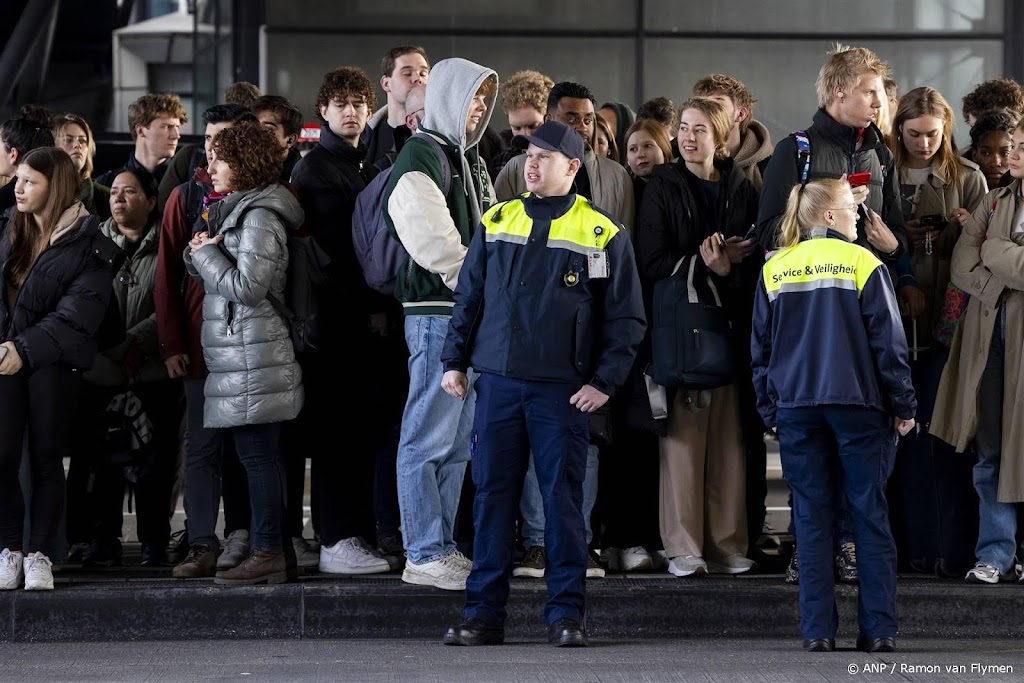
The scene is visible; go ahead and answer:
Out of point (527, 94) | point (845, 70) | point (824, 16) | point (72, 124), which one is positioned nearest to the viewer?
point (845, 70)

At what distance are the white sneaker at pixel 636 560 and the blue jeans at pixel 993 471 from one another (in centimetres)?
156

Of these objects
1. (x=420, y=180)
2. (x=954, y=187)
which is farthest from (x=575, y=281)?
(x=954, y=187)

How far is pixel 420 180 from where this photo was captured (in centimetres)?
714

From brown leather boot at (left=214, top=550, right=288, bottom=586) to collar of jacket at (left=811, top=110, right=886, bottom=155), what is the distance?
3.09 meters

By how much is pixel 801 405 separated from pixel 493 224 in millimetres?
1497

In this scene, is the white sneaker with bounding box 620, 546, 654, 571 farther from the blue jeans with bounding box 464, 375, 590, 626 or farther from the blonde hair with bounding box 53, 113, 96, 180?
the blonde hair with bounding box 53, 113, 96, 180

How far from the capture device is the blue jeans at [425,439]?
723 cm

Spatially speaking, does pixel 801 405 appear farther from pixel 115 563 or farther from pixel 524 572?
pixel 115 563

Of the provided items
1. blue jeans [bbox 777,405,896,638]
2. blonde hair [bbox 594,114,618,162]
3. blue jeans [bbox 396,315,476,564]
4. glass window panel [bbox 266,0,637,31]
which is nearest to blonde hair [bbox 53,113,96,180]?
blue jeans [bbox 396,315,476,564]

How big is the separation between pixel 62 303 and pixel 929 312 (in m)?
4.17

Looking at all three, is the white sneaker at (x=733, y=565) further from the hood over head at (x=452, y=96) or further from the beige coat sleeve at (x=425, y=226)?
the hood over head at (x=452, y=96)

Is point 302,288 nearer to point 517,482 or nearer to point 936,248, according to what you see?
point 517,482

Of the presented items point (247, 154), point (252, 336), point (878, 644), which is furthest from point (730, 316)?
point (247, 154)

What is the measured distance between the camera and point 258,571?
23.9 ft
